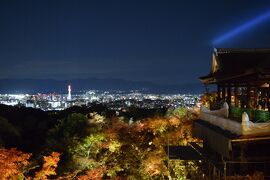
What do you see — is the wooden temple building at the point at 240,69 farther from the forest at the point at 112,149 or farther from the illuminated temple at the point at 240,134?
the forest at the point at 112,149

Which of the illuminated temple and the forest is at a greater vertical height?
the illuminated temple

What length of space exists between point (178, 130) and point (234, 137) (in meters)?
17.3

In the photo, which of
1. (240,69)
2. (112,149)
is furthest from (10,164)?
(112,149)

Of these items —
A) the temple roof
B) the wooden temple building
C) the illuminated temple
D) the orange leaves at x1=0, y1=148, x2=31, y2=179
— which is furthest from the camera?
the orange leaves at x1=0, y1=148, x2=31, y2=179

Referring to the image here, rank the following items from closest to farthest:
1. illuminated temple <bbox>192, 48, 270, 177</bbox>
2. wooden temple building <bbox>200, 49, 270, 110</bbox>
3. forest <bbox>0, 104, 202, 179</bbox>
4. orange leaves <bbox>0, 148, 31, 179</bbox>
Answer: illuminated temple <bbox>192, 48, 270, 177</bbox> → wooden temple building <bbox>200, 49, 270, 110</bbox> → orange leaves <bbox>0, 148, 31, 179</bbox> → forest <bbox>0, 104, 202, 179</bbox>

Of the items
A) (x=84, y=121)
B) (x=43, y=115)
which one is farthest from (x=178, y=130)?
(x=43, y=115)

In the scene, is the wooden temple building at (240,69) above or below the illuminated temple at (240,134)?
above

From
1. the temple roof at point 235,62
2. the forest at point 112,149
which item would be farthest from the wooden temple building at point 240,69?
the forest at point 112,149

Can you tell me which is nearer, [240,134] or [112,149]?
[240,134]

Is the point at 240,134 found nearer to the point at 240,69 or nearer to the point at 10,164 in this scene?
the point at 240,69

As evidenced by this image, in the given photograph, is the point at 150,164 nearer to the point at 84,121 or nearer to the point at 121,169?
the point at 121,169

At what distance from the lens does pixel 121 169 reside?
1097 inches

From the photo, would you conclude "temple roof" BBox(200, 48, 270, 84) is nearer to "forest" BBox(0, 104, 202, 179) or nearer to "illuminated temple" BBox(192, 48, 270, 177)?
"illuminated temple" BBox(192, 48, 270, 177)

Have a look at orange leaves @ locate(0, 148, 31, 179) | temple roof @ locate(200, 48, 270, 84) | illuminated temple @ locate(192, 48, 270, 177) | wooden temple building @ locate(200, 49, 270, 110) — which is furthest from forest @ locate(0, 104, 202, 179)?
illuminated temple @ locate(192, 48, 270, 177)
